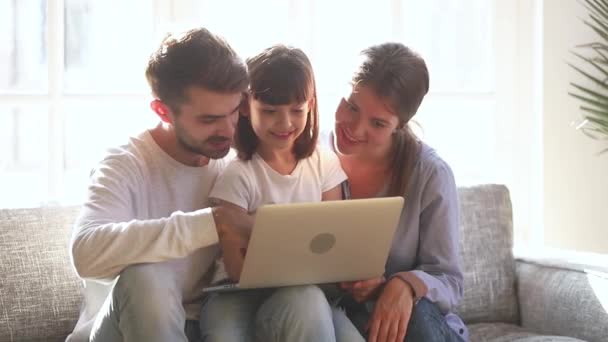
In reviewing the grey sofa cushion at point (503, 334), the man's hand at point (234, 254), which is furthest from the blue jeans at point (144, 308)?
the grey sofa cushion at point (503, 334)

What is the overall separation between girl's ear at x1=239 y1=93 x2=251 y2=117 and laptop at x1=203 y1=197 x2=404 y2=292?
0.37 meters

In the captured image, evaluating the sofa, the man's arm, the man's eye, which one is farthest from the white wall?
the man's arm

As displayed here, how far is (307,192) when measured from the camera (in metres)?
1.89

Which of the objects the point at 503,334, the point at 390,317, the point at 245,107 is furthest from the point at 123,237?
the point at 503,334

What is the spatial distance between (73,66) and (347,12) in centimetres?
85

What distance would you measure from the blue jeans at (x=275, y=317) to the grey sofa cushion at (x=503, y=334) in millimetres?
515

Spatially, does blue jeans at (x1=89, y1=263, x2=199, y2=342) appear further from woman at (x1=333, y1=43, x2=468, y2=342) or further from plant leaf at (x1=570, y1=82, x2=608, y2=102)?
plant leaf at (x1=570, y1=82, x2=608, y2=102)

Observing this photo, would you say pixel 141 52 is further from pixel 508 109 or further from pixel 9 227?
pixel 508 109

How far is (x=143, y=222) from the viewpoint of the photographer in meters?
1.63

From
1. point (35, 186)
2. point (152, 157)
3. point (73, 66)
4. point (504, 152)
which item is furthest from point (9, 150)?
point (504, 152)

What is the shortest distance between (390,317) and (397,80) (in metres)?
0.51

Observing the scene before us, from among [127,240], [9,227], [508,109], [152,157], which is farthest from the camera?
[508,109]

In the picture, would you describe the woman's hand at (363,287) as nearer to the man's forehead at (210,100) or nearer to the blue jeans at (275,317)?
the blue jeans at (275,317)

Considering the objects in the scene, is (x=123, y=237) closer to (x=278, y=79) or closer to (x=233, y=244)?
(x=233, y=244)
